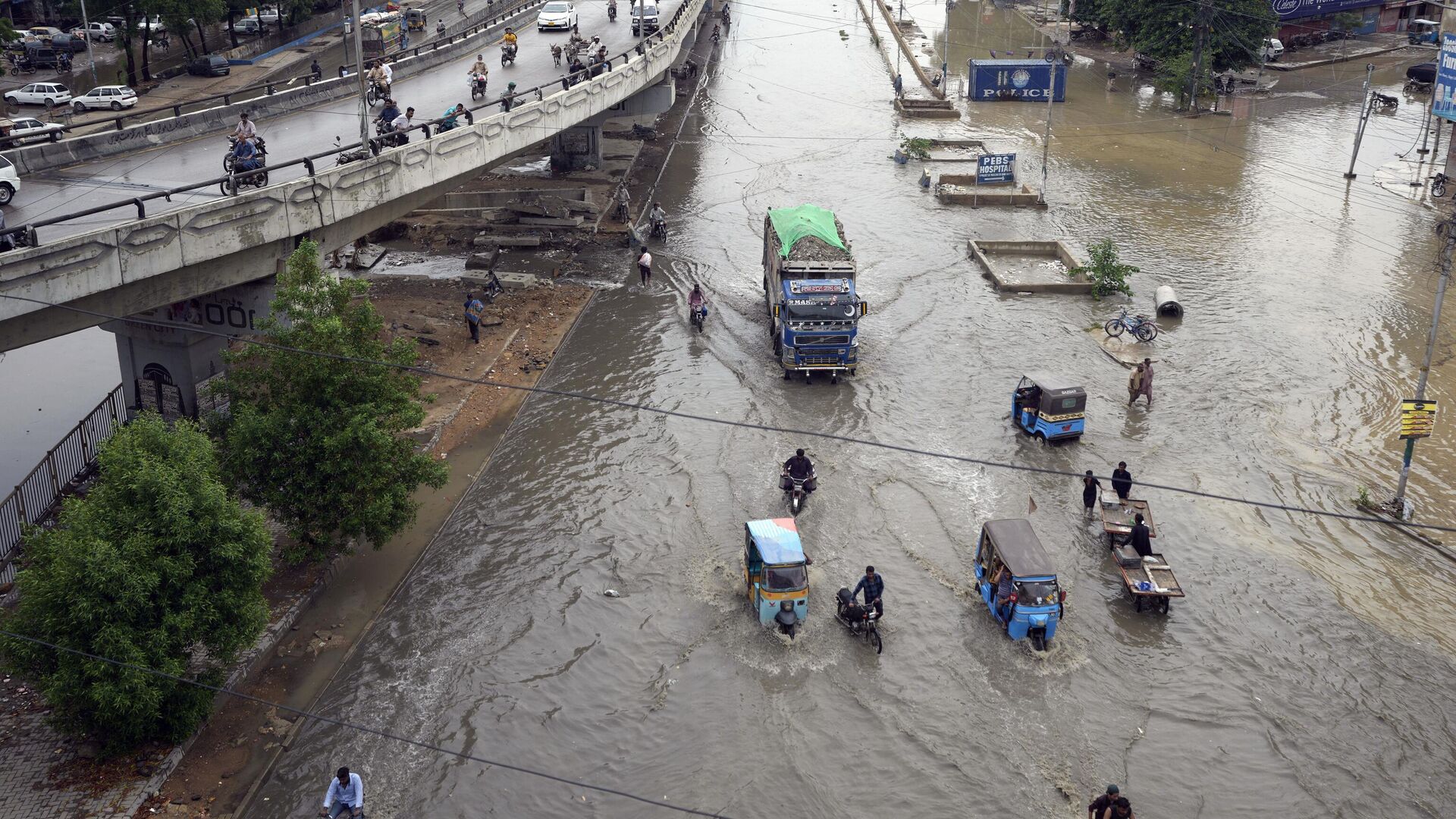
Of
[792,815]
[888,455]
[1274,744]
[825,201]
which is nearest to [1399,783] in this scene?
[1274,744]

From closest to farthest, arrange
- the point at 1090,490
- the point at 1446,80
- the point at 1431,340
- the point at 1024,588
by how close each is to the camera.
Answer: the point at 1024,588 → the point at 1431,340 → the point at 1090,490 → the point at 1446,80

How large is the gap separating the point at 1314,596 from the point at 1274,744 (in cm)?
509

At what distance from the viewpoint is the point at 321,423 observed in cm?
2155

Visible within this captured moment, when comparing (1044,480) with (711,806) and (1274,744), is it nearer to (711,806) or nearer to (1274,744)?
(1274,744)

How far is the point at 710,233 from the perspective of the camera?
4734cm

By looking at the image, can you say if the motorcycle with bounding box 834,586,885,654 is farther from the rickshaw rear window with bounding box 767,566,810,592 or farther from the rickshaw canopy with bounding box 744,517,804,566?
the rickshaw canopy with bounding box 744,517,804,566

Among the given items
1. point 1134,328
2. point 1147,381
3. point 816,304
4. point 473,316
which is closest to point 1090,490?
point 1147,381

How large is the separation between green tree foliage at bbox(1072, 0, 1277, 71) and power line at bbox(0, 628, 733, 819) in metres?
64.8

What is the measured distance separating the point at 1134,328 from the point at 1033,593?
57.0ft

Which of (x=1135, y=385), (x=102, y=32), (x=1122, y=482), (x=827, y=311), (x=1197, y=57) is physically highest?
(x=102, y=32)

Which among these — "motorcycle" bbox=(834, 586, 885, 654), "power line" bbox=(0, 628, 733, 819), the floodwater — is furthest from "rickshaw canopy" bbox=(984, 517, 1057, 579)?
"power line" bbox=(0, 628, 733, 819)

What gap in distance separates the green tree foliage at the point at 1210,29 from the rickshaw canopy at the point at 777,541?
58.8 meters

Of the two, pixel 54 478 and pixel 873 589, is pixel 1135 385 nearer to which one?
pixel 873 589

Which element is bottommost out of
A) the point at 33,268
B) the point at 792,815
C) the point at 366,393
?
the point at 792,815
